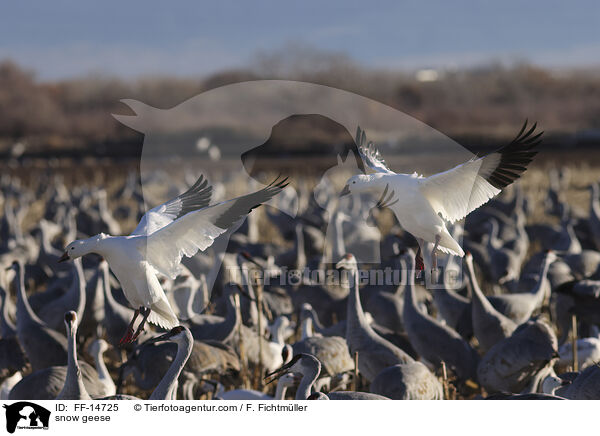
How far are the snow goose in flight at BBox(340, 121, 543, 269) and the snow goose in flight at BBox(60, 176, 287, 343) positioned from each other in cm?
52

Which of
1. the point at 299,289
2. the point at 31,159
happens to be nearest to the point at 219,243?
the point at 299,289

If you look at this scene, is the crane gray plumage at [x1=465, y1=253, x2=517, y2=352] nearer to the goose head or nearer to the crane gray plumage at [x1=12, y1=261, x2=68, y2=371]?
the goose head

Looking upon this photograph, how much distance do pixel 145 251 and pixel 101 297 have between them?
291cm

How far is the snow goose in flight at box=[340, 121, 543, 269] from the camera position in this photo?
12.4 feet

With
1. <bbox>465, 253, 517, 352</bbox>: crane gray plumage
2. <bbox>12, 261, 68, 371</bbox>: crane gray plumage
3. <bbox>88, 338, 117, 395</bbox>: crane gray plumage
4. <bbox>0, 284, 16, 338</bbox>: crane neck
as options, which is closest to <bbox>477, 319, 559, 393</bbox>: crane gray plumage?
<bbox>465, 253, 517, 352</bbox>: crane gray plumage

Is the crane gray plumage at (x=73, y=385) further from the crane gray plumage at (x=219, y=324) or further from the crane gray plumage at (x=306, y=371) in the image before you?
the crane gray plumage at (x=219, y=324)

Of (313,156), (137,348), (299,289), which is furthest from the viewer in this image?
(313,156)

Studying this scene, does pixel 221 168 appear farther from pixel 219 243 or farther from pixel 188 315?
pixel 188 315

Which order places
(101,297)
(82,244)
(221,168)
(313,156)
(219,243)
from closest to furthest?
(82,244) < (101,297) < (219,243) < (221,168) < (313,156)

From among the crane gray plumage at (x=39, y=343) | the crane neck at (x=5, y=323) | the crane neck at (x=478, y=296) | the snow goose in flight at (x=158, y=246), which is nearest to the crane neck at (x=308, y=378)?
the snow goose in flight at (x=158, y=246)

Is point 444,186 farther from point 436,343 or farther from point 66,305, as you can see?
point 66,305

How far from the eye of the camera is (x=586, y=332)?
20.1 ft

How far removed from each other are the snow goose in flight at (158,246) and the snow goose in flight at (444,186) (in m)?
0.52

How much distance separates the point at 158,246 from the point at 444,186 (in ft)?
4.70
